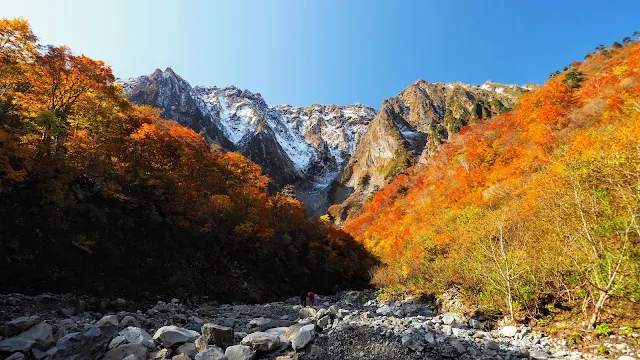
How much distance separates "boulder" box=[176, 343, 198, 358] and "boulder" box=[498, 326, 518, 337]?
1060 centimetres

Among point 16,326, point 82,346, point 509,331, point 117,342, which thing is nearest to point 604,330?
point 509,331

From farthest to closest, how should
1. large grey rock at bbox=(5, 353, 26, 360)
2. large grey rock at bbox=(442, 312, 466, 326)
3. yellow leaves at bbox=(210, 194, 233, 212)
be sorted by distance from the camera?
yellow leaves at bbox=(210, 194, 233, 212)
large grey rock at bbox=(442, 312, 466, 326)
large grey rock at bbox=(5, 353, 26, 360)

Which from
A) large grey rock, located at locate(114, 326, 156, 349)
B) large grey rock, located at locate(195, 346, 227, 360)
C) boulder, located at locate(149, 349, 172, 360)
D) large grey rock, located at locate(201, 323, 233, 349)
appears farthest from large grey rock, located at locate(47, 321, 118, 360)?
large grey rock, located at locate(195, 346, 227, 360)

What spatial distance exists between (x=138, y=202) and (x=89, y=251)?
6488mm

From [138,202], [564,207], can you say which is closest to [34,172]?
[138,202]

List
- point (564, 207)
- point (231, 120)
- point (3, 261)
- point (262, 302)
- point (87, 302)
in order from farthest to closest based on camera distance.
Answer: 1. point (231, 120)
2. point (262, 302)
3. point (87, 302)
4. point (3, 261)
5. point (564, 207)

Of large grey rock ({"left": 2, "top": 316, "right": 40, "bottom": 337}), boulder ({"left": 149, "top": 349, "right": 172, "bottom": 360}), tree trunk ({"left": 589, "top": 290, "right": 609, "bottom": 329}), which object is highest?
large grey rock ({"left": 2, "top": 316, "right": 40, "bottom": 337})

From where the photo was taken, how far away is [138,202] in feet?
69.2

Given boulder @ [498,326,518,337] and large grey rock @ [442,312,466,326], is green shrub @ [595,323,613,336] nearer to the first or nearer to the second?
boulder @ [498,326,518,337]

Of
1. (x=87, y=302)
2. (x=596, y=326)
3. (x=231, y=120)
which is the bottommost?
(x=596, y=326)

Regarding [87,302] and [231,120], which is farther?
[231,120]

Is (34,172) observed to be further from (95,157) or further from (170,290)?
(170,290)

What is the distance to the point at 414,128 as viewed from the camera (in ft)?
566

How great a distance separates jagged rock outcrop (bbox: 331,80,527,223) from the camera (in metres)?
119
